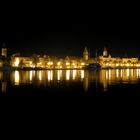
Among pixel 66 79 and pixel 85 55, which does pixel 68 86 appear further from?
pixel 85 55

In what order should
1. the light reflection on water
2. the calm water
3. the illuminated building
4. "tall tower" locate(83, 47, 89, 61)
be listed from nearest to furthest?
1. the calm water
2. the light reflection on water
3. the illuminated building
4. "tall tower" locate(83, 47, 89, 61)

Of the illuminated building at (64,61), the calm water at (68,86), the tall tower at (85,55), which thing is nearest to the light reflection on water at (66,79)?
the calm water at (68,86)

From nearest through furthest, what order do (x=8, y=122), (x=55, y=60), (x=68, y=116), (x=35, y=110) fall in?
(x=8, y=122) → (x=68, y=116) → (x=35, y=110) → (x=55, y=60)

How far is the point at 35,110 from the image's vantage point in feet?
29.5

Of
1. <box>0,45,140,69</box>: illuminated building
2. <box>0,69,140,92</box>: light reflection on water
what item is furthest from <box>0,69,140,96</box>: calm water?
<box>0,45,140,69</box>: illuminated building

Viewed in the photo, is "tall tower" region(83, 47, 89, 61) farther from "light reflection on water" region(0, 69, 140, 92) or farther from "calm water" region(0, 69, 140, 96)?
"calm water" region(0, 69, 140, 96)

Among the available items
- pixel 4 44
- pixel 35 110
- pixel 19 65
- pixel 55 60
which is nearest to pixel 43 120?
pixel 35 110

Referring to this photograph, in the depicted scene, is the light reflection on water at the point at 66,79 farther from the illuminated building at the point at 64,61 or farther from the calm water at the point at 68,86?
the illuminated building at the point at 64,61

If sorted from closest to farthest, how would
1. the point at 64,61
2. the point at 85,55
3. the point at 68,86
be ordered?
the point at 68,86
the point at 64,61
the point at 85,55

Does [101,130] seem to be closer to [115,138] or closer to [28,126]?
[115,138]

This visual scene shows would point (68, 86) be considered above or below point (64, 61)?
below

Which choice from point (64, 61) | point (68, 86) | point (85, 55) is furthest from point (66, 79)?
point (85, 55)

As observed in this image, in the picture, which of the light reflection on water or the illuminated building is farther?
the illuminated building

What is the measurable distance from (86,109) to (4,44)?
67.1 meters
